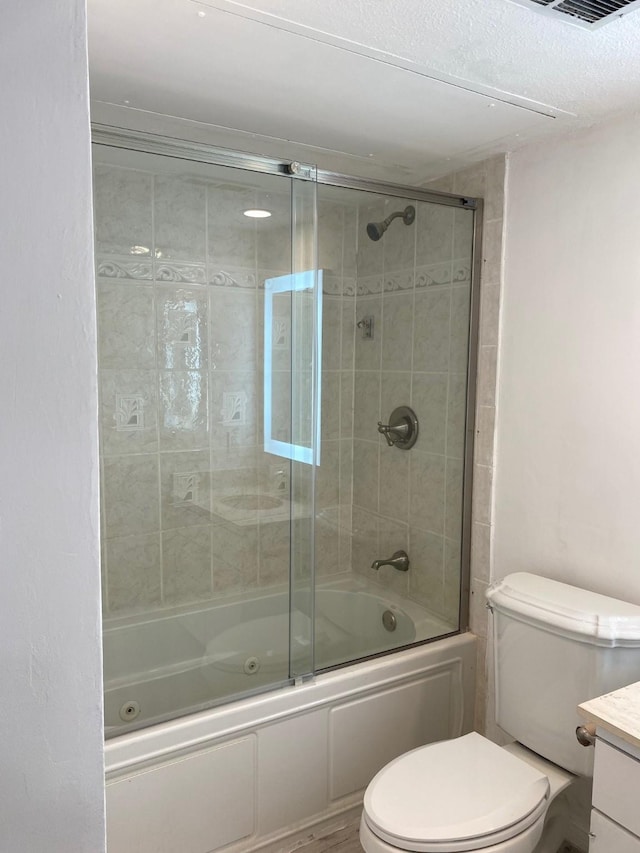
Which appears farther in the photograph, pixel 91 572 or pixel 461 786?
pixel 461 786

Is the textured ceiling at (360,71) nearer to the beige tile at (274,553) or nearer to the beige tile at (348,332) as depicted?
the beige tile at (348,332)

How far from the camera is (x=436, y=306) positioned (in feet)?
7.72

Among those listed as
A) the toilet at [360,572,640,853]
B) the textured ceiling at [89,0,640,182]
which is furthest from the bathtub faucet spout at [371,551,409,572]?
the textured ceiling at [89,0,640,182]

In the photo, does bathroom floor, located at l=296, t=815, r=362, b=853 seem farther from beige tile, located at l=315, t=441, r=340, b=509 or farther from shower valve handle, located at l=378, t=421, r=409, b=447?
shower valve handle, located at l=378, t=421, r=409, b=447

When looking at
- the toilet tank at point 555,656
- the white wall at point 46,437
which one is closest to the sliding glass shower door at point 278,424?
the toilet tank at point 555,656

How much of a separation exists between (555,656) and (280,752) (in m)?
0.89

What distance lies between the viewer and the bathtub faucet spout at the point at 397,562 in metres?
2.54

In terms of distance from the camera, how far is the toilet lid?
4.84ft

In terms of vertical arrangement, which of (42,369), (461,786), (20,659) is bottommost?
(461,786)

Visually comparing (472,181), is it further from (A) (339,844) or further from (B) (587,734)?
(A) (339,844)

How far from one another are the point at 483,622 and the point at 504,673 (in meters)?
0.45

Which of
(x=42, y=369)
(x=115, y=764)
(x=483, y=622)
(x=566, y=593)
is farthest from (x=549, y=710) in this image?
(x=42, y=369)

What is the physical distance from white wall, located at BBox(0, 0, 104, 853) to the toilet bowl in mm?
976

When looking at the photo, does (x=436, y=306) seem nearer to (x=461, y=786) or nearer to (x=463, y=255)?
(x=463, y=255)
